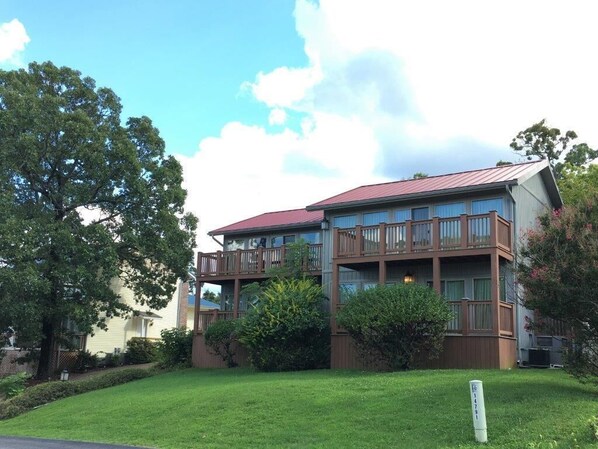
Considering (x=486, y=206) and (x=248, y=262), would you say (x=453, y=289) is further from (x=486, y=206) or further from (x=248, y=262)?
(x=248, y=262)

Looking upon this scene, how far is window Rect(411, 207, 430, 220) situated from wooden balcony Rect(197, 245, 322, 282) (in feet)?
13.4

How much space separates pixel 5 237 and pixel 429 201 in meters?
15.4

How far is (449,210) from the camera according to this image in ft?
70.5

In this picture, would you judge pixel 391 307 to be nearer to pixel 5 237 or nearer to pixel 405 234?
pixel 405 234

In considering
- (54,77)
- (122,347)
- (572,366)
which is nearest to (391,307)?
(572,366)

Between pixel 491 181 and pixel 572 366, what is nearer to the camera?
pixel 572 366

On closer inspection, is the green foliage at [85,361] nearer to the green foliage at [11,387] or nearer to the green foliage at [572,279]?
the green foliage at [11,387]

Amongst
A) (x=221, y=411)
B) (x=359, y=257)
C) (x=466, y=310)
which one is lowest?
(x=221, y=411)

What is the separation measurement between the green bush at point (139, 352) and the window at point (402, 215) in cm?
1695

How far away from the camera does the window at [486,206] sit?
20503 millimetres

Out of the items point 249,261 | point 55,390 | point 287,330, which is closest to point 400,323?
point 287,330

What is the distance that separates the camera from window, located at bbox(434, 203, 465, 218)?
2123 centimetres

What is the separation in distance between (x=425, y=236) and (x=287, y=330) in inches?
217

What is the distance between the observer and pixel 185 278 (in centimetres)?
2823
